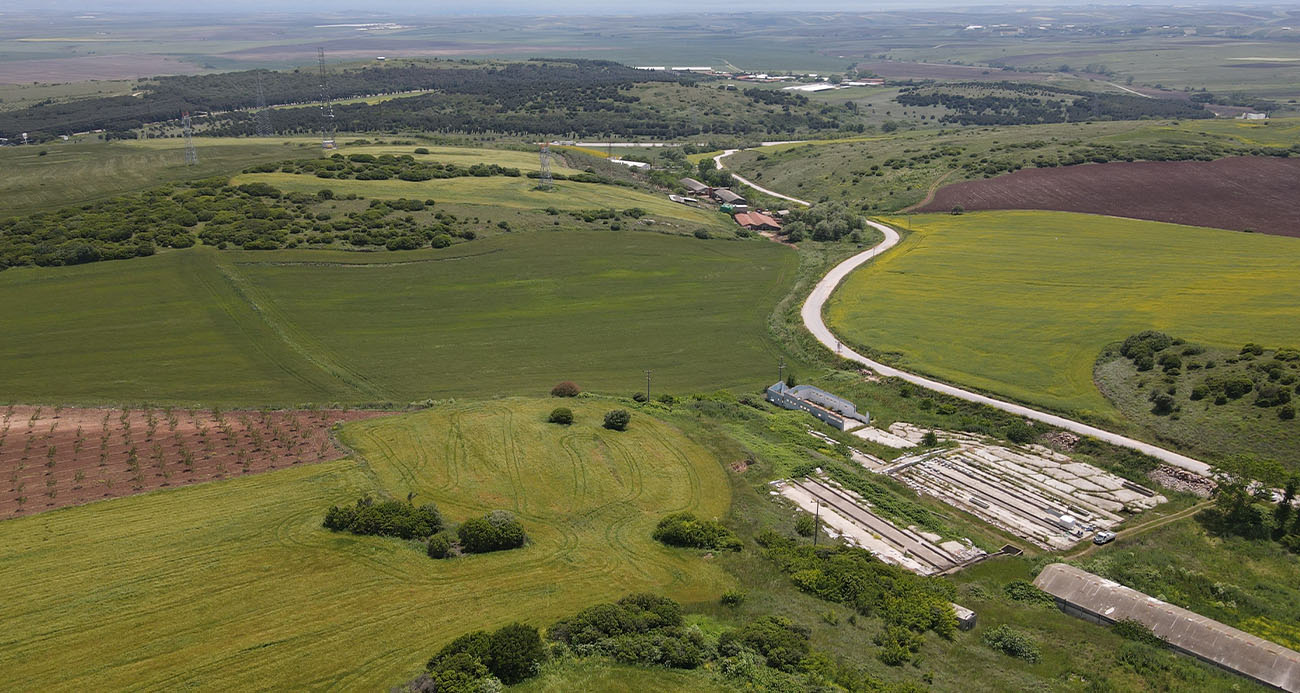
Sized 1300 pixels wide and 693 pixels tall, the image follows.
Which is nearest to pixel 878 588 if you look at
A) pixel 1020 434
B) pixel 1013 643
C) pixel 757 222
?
pixel 1013 643

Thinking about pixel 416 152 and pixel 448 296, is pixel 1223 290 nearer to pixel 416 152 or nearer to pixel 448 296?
pixel 448 296

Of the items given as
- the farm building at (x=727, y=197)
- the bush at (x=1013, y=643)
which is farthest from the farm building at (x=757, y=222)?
the bush at (x=1013, y=643)

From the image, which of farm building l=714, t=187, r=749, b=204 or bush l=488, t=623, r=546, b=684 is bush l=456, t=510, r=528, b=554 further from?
farm building l=714, t=187, r=749, b=204

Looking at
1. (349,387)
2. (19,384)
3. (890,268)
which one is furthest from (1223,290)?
(19,384)

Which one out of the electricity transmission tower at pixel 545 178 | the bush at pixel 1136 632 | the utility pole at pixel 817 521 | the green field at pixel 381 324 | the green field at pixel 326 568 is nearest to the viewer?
the green field at pixel 326 568

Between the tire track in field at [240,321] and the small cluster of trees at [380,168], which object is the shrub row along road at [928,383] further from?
the small cluster of trees at [380,168]

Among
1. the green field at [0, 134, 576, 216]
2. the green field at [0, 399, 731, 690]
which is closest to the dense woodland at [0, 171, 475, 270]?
the green field at [0, 134, 576, 216]
